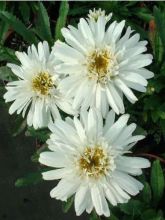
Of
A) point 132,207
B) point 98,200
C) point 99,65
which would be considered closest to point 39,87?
point 99,65

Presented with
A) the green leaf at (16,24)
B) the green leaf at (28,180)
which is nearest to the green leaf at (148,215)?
the green leaf at (28,180)

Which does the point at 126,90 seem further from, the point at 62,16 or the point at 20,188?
the point at 20,188

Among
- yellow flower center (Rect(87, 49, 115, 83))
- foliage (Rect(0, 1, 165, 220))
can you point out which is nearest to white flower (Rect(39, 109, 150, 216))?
yellow flower center (Rect(87, 49, 115, 83))

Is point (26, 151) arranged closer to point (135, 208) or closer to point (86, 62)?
point (135, 208)

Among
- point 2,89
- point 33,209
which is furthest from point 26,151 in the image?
point 2,89

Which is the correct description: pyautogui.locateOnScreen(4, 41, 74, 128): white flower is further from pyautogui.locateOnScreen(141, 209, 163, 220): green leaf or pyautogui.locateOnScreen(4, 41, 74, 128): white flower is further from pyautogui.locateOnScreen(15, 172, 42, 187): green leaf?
pyautogui.locateOnScreen(141, 209, 163, 220): green leaf

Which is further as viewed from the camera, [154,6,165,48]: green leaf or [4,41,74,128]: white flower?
[154,6,165,48]: green leaf
